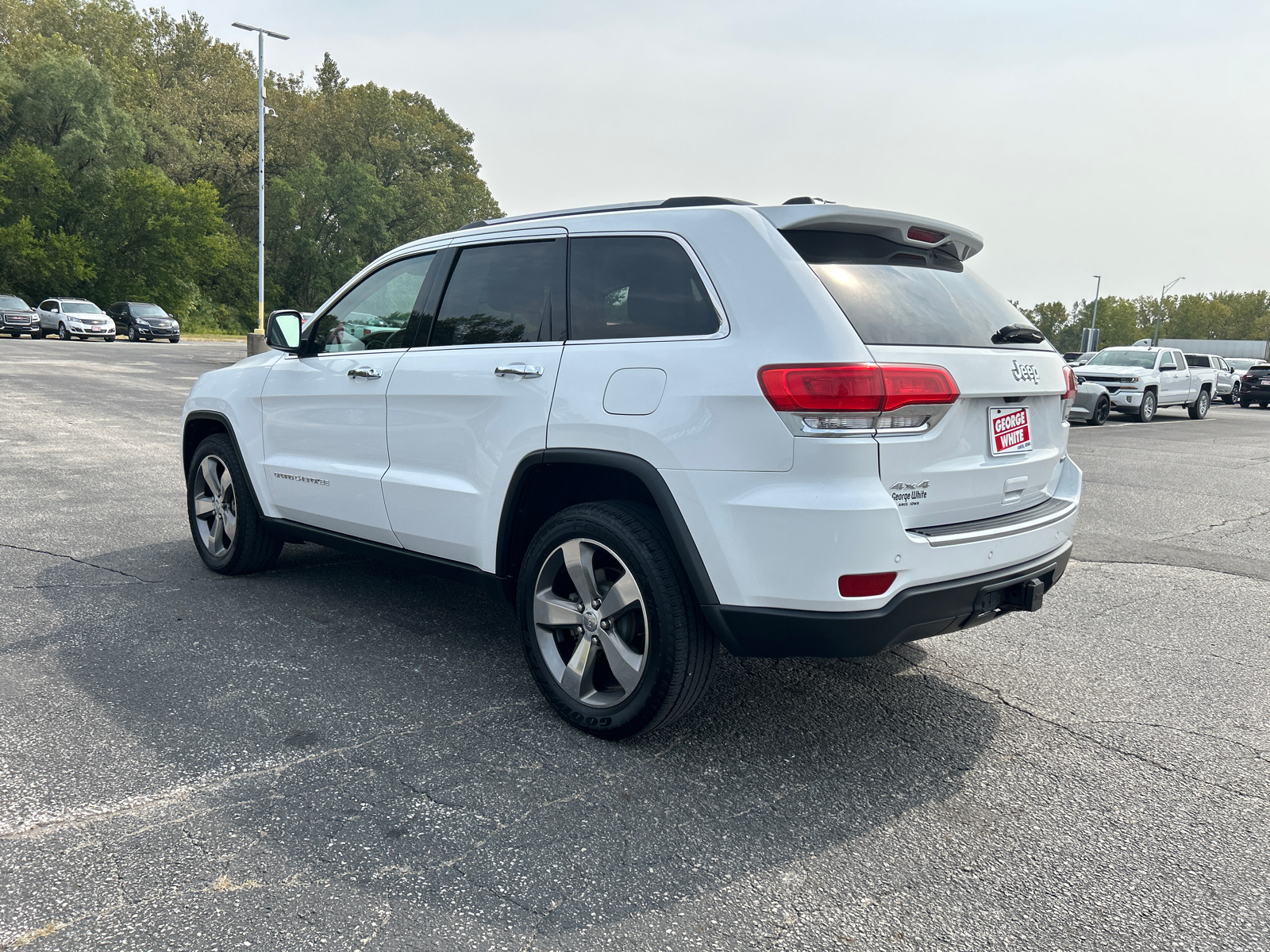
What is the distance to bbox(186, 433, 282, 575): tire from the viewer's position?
5348 mm

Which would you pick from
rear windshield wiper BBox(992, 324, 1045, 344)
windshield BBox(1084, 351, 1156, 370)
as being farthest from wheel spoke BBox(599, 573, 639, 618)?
windshield BBox(1084, 351, 1156, 370)

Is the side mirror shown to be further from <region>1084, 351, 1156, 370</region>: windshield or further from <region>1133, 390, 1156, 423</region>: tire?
<region>1084, 351, 1156, 370</region>: windshield

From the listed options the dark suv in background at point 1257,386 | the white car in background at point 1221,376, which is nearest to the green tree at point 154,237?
the white car in background at point 1221,376

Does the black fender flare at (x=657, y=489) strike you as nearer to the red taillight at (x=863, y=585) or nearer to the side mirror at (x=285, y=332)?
the red taillight at (x=863, y=585)

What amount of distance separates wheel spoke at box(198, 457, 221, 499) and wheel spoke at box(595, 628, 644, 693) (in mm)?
3154

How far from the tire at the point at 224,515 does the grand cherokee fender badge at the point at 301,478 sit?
15.8 inches

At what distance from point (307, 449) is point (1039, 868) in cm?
369

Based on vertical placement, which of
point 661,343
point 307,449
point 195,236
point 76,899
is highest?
point 195,236

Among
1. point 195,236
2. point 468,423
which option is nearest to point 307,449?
point 468,423

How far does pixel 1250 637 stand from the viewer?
16.5 feet

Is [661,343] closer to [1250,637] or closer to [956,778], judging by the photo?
[956,778]

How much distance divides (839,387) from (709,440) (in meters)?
0.44

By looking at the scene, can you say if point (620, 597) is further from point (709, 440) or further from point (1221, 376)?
point (1221, 376)

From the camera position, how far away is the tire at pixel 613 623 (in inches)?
127
